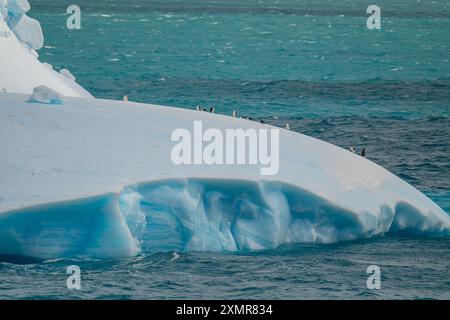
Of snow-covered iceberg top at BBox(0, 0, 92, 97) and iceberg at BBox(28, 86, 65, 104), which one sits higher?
snow-covered iceberg top at BBox(0, 0, 92, 97)

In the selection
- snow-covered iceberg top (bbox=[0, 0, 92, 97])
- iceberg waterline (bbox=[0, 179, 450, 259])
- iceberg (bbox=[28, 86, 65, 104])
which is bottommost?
iceberg waterline (bbox=[0, 179, 450, 259])

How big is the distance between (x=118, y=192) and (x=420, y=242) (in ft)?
18.6

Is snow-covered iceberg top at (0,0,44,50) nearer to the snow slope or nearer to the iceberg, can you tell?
the iceberg

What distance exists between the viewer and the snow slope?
1919 cm

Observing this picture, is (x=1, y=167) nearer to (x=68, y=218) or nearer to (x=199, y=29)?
(x=68, y=218)

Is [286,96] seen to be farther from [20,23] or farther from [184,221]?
[184,221]

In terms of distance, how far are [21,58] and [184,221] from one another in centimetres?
951

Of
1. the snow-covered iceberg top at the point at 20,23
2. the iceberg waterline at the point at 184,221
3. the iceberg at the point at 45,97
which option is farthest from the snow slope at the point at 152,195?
the snow-covered iceberg top at the point at 20,23

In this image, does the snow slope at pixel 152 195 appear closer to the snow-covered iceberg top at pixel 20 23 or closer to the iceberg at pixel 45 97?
the iceberg at pixel 45 97

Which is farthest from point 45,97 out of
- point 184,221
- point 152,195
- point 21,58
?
point 21,58

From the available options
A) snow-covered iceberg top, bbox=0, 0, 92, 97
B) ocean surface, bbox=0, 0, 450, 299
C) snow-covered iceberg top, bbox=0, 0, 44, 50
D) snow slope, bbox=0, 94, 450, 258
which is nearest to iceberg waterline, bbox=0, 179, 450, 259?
snow slope, bbox=0, 94, 450, 258

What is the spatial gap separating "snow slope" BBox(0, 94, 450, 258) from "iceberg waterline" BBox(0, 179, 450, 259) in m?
0.02

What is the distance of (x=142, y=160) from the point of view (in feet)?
67.5

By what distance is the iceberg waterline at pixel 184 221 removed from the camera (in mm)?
19094
